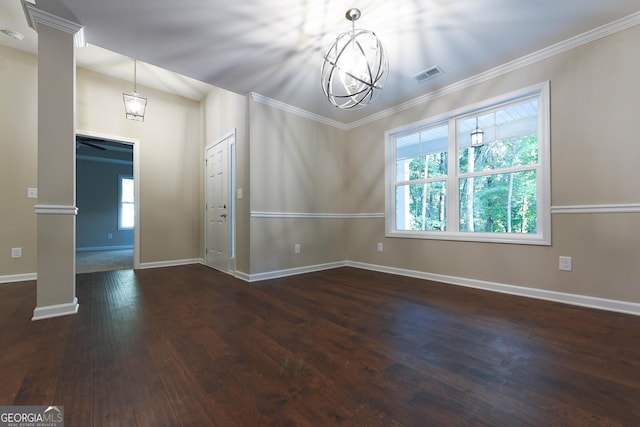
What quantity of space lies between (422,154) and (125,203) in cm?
816

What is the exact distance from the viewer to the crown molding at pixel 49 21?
1.96 m

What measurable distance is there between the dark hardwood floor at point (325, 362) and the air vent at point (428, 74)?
2422 mm

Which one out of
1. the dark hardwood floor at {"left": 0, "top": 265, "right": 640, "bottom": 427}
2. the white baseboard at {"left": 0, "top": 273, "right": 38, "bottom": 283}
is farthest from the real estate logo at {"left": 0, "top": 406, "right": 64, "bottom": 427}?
the white baseboard at {"left": 0, "top": 273, "right": 38, "bottom": 283}

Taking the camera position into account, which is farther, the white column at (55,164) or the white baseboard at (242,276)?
the white baseboard at (242,276)

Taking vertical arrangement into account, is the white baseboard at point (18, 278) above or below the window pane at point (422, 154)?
below

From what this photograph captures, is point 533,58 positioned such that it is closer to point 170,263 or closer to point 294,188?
point 294,188

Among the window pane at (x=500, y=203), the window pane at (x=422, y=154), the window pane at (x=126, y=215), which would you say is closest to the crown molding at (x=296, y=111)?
the window pane at (x=422, y=154)

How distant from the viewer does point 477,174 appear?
2.99 meters

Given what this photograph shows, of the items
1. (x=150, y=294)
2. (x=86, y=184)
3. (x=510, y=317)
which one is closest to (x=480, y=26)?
(x=510, y=317)

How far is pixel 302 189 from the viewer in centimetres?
387

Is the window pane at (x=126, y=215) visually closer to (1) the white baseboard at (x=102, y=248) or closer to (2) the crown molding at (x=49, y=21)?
(1) the white baseboard at (x=102, y=248)

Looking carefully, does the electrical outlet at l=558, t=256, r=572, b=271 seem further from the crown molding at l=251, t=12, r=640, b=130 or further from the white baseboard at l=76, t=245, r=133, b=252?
the white baseboard at l=76, t=245, r=133, b=252

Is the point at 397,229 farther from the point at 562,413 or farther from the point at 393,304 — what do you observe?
the point at 562,413

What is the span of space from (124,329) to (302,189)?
2602mm
